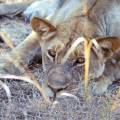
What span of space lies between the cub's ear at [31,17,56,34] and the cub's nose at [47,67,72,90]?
0.24m

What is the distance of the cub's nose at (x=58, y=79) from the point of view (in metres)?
2.44

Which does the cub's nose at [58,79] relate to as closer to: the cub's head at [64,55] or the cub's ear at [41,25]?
the cub's head at [64,55]

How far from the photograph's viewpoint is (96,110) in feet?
7.29

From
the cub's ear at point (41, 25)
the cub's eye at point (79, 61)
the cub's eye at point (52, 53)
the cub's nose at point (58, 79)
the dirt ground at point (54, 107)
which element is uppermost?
the cub's ear at point (41, 25)

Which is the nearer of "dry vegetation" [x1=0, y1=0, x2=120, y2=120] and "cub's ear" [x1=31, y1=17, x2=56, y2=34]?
"dry vegetation" [x1=0, y1=0, x2=120, y2=120]

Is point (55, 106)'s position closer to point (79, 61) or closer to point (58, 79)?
point (58, 79)

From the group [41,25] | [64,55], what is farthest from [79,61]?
[41,25]

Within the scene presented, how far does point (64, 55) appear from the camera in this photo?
2.47m

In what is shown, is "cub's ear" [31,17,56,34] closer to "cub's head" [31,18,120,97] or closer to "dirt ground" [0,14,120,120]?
"cub's head" [31,18,120,97]

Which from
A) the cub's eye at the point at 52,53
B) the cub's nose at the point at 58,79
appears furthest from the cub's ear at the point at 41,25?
the cub's nose at the point at 58,79

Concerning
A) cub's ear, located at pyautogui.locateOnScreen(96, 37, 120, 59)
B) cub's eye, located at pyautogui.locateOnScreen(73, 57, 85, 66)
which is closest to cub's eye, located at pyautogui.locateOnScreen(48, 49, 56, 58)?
cub's eye, located at pyautogui.locateOnScreen(73, 57, 85, 66)

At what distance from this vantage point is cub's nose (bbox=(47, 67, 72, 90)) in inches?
96.0

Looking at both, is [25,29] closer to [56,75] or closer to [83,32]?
[83,32]

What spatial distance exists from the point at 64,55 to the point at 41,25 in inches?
10.0
